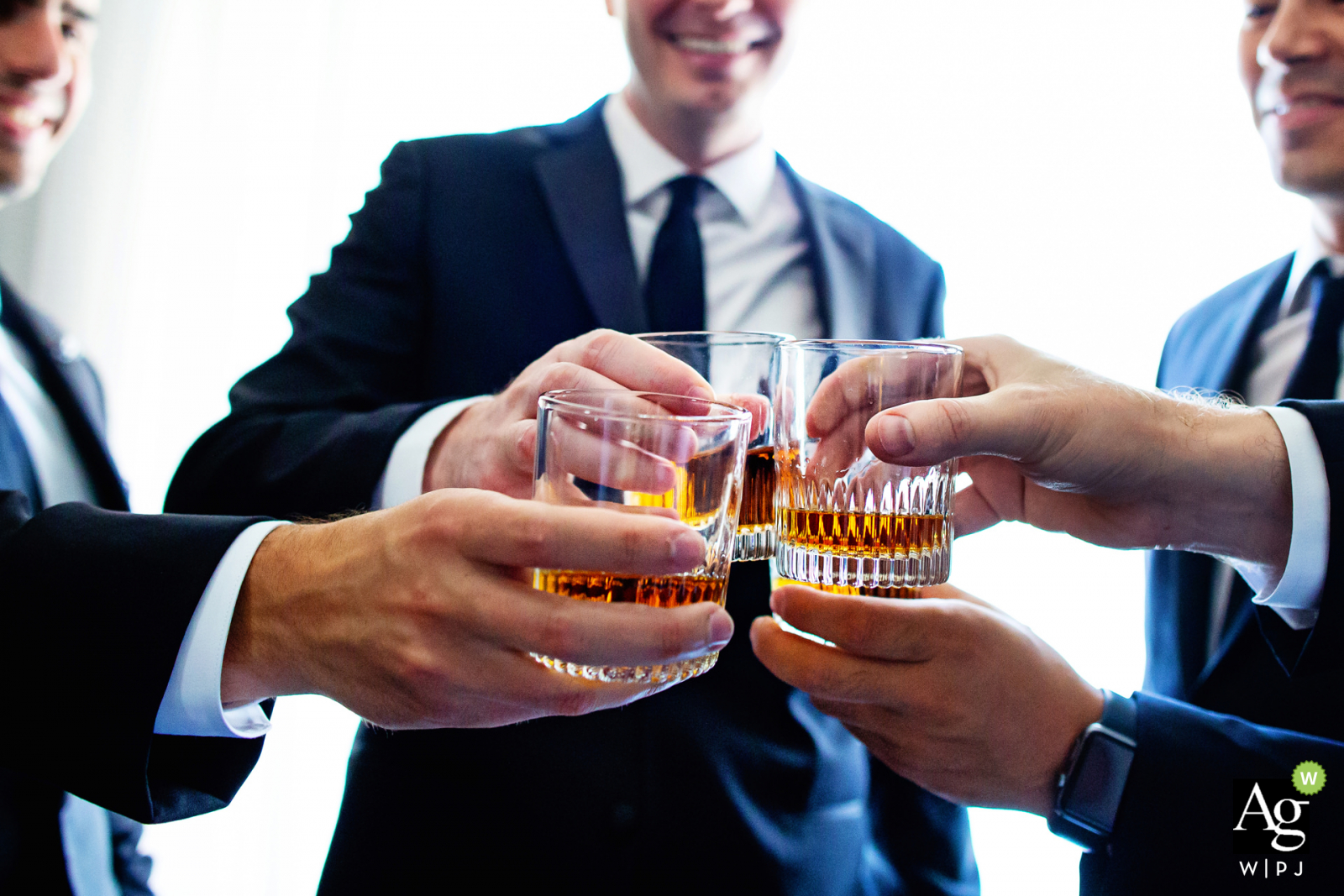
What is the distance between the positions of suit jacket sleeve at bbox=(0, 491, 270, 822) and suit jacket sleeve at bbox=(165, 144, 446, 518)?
2.06 feet

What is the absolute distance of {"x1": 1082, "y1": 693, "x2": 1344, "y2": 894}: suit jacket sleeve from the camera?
143 centimetres

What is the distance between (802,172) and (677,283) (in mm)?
785

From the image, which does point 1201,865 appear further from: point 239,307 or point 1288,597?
point 239,307

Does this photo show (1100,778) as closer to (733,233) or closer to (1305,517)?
(1305,517)

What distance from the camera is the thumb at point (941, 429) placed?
3.66 ft

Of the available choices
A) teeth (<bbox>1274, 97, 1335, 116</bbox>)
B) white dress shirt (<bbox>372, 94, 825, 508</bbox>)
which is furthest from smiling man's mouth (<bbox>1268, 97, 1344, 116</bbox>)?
white dress shirt (<bbox>372, 94, 825, 508</bbox>)

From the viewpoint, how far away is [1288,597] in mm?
1480

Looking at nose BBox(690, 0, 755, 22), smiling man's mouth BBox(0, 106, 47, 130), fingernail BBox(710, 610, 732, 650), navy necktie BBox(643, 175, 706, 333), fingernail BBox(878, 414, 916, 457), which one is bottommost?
fingernail BBox(710, 610, 732, 650)

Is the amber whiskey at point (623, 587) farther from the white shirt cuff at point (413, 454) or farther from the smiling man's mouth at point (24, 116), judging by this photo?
the smiling man's mouth at point (24, 116)

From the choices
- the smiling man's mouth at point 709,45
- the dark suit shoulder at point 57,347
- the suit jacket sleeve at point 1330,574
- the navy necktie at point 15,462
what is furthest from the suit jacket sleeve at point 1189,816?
the dark suit shoulder at point 57,347

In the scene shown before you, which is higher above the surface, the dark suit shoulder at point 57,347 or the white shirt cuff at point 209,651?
the dark suit shoulder at point 57,347

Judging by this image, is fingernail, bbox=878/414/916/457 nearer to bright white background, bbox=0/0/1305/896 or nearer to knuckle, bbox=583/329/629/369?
knuckle, bbox=583/329/629/369

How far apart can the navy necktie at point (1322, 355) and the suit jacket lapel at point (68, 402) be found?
312cm

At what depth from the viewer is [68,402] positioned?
93.6 inches
